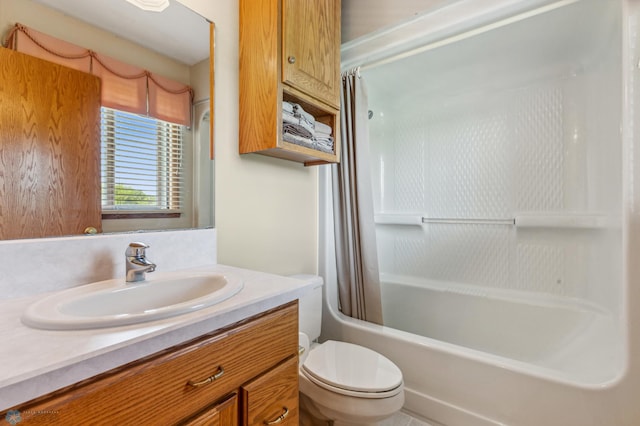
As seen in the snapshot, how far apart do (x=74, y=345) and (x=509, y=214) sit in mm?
2331

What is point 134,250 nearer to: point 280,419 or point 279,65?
point 280,419

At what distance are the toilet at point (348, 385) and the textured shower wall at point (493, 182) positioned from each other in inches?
48.1

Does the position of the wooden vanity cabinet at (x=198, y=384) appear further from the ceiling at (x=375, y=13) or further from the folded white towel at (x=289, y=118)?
the ceiling at (x=375, y=13)

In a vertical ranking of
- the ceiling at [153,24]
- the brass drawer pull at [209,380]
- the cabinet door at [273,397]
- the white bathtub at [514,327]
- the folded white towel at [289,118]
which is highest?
the ceiling at [153,24]

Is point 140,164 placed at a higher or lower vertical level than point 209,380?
higher

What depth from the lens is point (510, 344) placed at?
1.82 m

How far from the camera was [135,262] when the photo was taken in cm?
86

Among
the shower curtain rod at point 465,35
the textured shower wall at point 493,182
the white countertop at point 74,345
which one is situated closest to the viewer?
the white countertop at point 74,345

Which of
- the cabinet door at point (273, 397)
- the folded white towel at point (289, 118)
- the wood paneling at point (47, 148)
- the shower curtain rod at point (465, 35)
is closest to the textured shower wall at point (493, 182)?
the shower curtain rod at point (465, 35)

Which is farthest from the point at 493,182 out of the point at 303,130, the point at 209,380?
the point at 209,380

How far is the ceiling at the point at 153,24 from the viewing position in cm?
91

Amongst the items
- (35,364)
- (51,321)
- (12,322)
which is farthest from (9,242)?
(35,364)

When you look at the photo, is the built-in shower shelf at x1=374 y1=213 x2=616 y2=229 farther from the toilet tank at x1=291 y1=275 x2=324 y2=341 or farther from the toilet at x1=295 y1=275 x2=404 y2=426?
the toilet at x1=295 y1=275 x2=404 y2=426

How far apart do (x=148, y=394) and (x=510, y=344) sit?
2.08 meters
